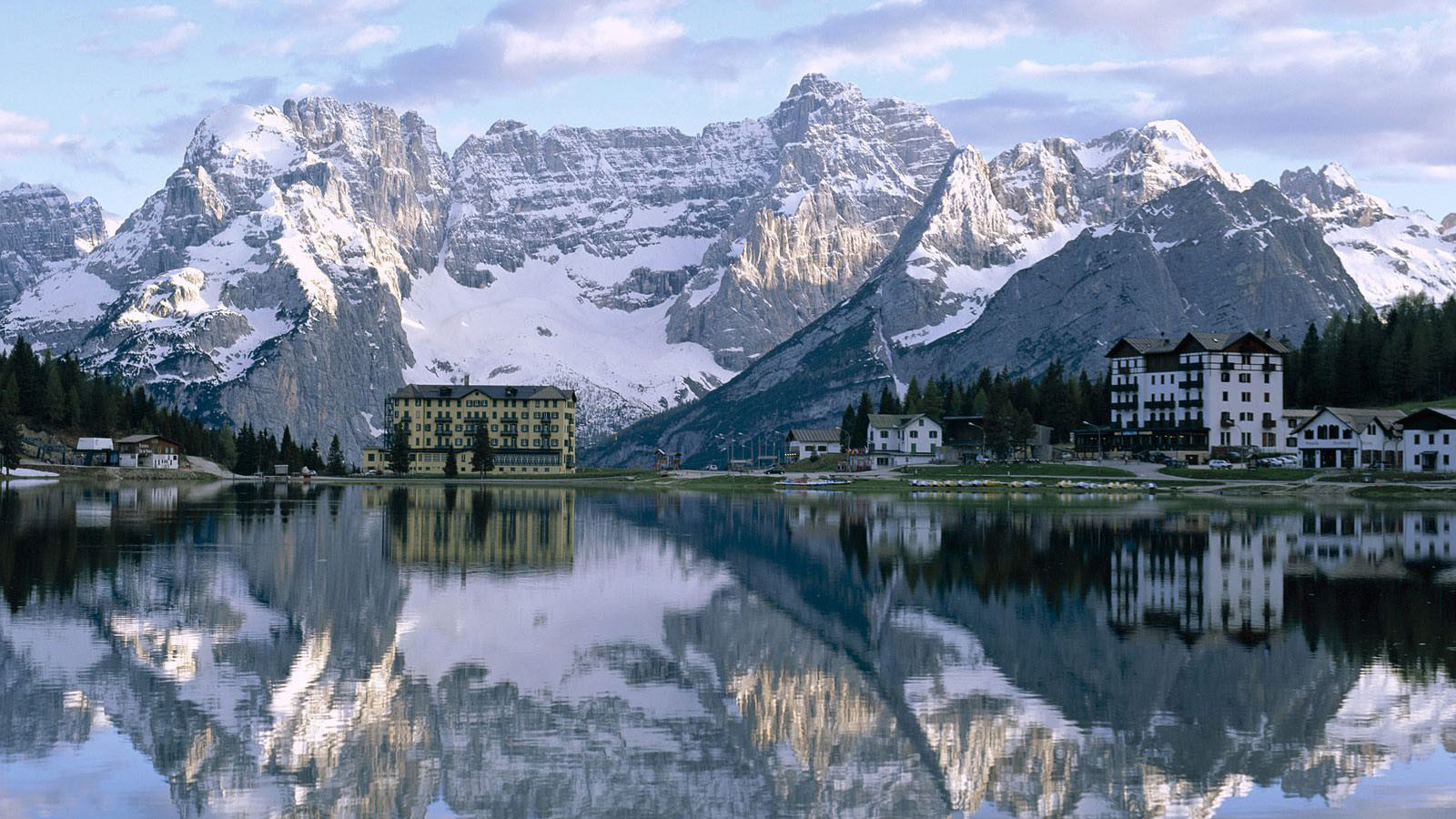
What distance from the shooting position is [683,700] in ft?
112

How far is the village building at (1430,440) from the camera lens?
13638 cm

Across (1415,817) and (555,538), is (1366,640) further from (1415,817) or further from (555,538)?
(555,538)

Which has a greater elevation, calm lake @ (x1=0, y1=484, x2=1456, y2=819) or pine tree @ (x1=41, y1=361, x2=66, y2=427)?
pine tree @ (x1=41, y1=361, x2=66, y2=427)

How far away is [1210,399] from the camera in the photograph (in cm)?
17188

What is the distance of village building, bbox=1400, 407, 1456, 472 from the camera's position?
5369 inches

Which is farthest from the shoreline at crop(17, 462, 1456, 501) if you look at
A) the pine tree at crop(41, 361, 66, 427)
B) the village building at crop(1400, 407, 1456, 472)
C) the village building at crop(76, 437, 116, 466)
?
the pine tree at crop(41, 361, 66, 427)

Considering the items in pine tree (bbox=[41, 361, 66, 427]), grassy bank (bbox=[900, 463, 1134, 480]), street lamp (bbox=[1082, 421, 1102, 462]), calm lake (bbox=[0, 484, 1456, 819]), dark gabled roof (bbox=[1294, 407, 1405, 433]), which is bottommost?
calm lake (bbox=[0, 484, 1456, 819])

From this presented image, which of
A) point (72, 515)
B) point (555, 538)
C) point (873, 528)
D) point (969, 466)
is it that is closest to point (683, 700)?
point (555, 538)

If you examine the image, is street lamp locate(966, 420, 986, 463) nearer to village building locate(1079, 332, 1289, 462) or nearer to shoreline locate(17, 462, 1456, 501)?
village building locate(1079, 332, 1289, 462)

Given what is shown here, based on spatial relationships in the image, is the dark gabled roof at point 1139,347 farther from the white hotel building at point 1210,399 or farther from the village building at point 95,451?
the village building at point 95,451

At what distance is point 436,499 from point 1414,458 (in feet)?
303

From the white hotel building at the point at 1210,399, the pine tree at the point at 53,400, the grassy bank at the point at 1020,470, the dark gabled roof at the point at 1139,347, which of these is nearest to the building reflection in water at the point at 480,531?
the grassy bank at the point at 1020,470

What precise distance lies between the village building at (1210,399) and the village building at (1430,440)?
80.9 ft

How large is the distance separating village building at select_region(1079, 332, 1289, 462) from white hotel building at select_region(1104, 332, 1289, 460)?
0.10m
